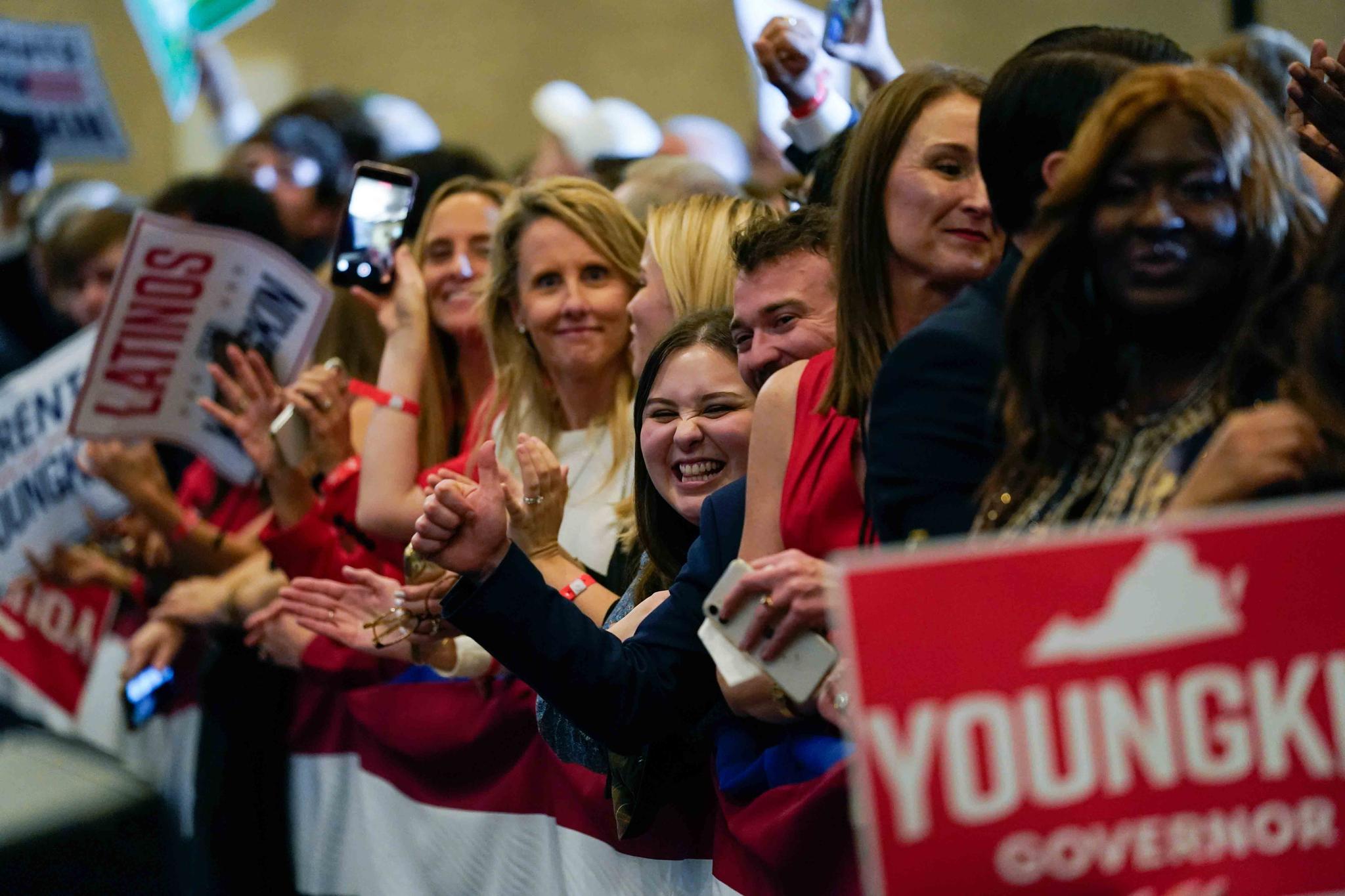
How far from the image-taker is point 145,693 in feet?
14.6

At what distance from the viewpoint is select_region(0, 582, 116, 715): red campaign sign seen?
479 cm

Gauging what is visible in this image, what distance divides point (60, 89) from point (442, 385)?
9.87 ft

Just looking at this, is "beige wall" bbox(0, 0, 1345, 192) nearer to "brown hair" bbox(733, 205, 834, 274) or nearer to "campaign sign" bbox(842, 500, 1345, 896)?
"brown hair" bbox(733, 205, 834, 274)

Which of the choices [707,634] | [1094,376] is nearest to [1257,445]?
[1094,376]

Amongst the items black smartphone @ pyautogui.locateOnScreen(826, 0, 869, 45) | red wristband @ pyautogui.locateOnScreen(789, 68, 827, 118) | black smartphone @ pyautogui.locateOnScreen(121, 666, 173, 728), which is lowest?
black smartphone @ pyautogui.locateOnScreen(121, 666, 173, 728)

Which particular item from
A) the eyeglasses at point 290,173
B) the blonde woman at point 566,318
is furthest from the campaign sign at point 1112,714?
the eyeglasses at point 290,173

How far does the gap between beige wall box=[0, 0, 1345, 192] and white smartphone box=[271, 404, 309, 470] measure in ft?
18.7

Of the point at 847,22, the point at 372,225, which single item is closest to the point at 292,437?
the point at 372,225

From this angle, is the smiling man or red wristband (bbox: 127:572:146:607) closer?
the smiling man

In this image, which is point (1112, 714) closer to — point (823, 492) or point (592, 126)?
point (823, 492)

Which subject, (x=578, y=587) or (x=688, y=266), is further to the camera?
(x=688, y=266)

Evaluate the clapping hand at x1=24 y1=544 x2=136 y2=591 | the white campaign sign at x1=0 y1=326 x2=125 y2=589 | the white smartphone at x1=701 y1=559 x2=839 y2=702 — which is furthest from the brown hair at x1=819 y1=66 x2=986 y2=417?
the clapping hand at x1=24 y1=544 x2=136 y2=591

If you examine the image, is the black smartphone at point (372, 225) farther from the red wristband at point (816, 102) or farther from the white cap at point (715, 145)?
the white cap at point (715, 145)

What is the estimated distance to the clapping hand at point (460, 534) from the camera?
223 cm
